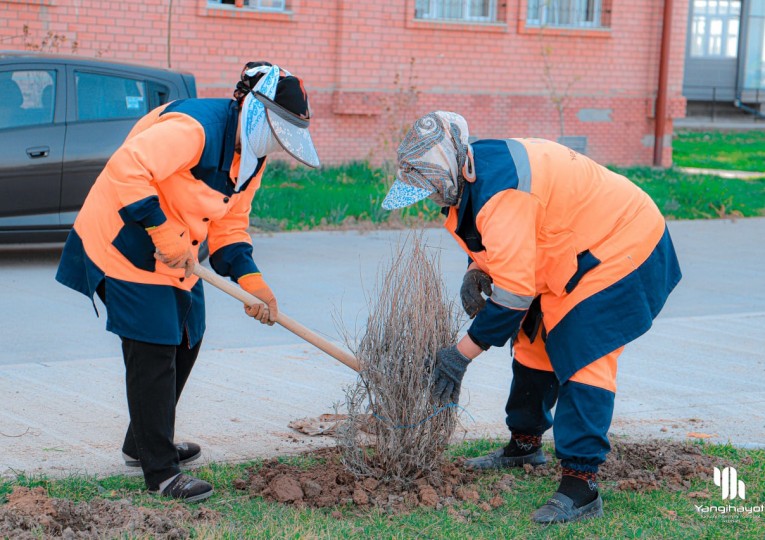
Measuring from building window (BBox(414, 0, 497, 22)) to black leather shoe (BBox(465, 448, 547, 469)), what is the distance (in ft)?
40.8

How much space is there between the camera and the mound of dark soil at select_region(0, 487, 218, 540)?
354 cm

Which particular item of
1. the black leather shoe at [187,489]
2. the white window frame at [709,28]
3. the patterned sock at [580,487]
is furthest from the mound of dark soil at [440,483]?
the white window frame at [709,28]

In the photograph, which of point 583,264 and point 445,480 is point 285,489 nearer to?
point 445,480

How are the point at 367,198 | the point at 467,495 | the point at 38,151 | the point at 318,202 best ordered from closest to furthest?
the point at 467,495, the point at 38,151, the point at 318,202, the point at 367,198

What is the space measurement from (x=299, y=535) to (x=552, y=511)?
3.33 ft

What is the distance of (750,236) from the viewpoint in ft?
38.9

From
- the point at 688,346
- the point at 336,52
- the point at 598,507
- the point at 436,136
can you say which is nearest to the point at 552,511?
the point at 598,507

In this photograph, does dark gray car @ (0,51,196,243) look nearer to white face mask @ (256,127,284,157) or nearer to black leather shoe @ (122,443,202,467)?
black leather shoe @ (122,443,202,467)

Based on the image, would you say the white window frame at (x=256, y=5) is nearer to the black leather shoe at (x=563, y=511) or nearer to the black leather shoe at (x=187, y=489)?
the black leather shoe at (x=187, y=489)

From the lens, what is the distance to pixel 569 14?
1750cm

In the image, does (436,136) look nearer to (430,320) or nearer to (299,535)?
(430,320)

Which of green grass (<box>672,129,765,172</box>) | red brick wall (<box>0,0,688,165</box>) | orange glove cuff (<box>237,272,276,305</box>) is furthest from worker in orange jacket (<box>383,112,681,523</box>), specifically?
green grass (<box>672,129,765,172</box>)

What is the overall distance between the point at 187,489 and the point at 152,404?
14.4 inches

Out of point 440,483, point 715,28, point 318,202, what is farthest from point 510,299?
point 715,28
